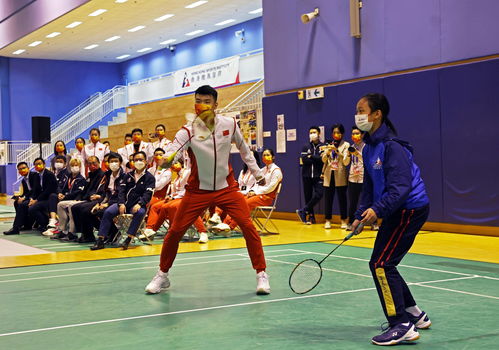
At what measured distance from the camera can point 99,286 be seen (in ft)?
26.2

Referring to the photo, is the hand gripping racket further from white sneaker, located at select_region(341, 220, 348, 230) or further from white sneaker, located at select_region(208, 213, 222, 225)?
white sneaker, located at select_region(341, 220, 348, 230)

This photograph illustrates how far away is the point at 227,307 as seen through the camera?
662cm

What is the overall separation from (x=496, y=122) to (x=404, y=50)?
2641 millimetres

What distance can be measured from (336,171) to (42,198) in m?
6.39

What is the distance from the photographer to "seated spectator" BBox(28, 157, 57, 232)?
14750 millimetres

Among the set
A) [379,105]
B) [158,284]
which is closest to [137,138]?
[158,284]

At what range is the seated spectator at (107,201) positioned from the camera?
1226 cm

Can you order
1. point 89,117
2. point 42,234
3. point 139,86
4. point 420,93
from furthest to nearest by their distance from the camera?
→ point 89,117 → point 139,86 → point 42,234 → point 420,93

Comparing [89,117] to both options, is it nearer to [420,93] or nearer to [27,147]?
[27,147]

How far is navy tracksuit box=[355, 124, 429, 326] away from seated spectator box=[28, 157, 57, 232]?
10769mm

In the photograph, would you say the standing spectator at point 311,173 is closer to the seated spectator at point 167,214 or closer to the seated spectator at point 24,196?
the seated spectator at point 167,214

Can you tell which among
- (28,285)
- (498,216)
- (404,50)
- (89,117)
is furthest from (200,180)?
(89,117)

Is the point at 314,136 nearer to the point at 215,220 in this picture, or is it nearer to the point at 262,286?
the point at 215,220

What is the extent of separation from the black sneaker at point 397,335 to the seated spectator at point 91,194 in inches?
336
